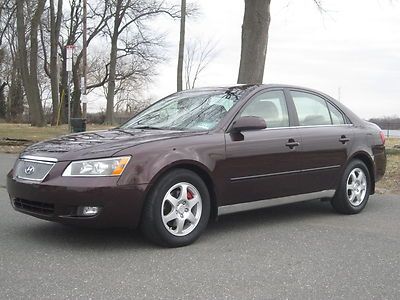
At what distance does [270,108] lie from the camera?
629 cm

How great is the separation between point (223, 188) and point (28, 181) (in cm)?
181

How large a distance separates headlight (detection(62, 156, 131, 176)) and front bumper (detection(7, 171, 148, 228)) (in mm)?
56

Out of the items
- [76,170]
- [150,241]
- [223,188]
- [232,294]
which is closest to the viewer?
[232,294]

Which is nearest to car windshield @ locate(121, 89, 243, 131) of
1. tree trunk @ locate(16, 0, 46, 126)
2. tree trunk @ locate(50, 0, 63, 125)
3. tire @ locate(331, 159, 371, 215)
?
tire @ locate(331, 159, 371, 215)

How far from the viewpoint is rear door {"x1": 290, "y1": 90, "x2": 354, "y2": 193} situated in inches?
252

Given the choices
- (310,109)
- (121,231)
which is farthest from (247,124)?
(121,231)

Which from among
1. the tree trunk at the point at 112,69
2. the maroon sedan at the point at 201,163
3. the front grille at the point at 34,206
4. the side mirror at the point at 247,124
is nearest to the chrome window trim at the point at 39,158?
the maroon sedan at the point at 201,163

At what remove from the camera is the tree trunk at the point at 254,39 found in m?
13.4

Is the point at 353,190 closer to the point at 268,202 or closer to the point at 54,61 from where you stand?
the point at 268,202

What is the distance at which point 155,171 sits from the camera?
500cm

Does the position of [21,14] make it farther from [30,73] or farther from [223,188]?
[223,188]

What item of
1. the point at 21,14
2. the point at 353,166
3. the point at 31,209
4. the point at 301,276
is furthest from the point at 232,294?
the point at 21,14

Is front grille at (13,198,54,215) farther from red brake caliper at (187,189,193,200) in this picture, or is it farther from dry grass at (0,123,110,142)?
dry grass at (0,123,110,142)

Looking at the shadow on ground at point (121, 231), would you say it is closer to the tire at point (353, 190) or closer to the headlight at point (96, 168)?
the tire at point (353, 190)
